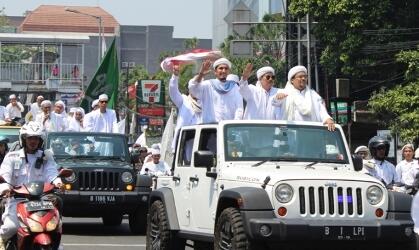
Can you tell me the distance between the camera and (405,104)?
35.8 metres

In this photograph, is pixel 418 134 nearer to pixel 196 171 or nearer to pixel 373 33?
pixel 373 33

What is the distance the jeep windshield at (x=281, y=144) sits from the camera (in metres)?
11.4

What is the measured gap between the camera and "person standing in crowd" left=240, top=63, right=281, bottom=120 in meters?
13.1

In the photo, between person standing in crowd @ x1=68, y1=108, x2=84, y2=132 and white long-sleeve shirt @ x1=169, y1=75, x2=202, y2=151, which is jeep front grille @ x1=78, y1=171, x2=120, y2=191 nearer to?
white long-sleeve shirt @ x1=169, y1=75, x2=202, y2=151

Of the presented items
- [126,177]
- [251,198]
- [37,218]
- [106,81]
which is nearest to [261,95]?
[251,198]

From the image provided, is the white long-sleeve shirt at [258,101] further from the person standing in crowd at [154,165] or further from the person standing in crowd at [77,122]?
the person standing in crowd at [77,122]

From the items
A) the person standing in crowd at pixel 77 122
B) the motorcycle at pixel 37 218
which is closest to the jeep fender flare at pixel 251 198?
the motorcycle at pixel 37 218

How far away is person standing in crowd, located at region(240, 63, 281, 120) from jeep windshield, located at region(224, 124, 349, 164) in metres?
1.39

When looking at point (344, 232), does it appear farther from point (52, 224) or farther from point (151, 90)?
point (151, 90)

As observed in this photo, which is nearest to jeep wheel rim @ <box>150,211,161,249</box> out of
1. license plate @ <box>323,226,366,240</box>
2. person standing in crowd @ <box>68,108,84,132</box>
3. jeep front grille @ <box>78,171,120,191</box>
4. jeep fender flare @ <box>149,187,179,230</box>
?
jeep fender flare @ <box>149,187,179,230</box>

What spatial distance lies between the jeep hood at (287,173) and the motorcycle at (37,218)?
6.24 ft

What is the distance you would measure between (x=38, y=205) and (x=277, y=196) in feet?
7.47

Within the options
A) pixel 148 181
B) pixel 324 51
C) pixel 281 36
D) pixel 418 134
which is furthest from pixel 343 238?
pixel 281 36

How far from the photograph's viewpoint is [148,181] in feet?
58.9
